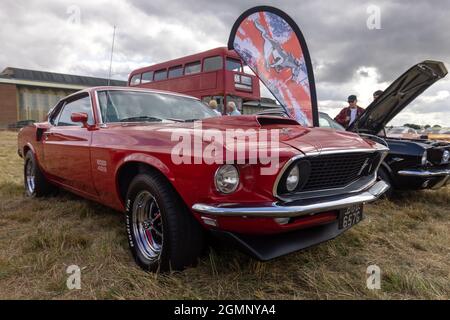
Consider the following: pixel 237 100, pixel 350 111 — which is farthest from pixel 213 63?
pixel 350 111

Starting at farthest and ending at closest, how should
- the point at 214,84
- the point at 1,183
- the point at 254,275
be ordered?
the point at 214,84
the point at 1,183
the point at 254,275

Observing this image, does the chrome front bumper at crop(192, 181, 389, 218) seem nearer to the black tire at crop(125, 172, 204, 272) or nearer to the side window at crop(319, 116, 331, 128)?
the black tire at crop(125, 172, 204, 272)

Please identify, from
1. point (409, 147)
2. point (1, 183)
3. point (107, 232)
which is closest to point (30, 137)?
point (1, 183)

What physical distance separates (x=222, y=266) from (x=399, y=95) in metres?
3.90

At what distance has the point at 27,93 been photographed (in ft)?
97.6

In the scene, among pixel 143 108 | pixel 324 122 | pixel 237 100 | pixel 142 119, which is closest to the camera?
pixel 142 119

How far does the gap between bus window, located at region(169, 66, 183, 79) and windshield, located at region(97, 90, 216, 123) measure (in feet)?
25.5

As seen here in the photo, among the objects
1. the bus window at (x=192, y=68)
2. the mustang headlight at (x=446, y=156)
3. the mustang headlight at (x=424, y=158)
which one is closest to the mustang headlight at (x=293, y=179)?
the mustang headlight at (x=424, y=158)

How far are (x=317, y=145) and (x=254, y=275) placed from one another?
97cm

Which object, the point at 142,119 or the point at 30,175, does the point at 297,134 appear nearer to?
the point at 142,119

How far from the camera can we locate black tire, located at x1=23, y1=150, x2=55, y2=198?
14.2 ft
